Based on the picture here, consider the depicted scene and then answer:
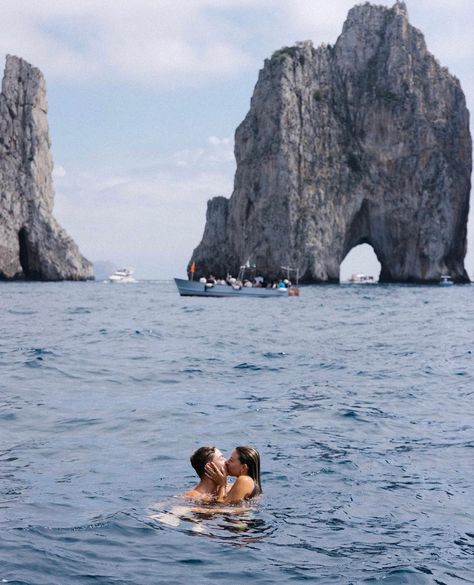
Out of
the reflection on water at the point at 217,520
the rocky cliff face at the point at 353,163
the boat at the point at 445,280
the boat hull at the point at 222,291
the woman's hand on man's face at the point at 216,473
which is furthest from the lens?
the boat at the point at 445,280

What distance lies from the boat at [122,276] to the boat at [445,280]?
5931cm

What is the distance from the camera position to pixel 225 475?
8367mm

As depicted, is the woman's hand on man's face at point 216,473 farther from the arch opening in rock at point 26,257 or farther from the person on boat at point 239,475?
the arch opening in rock at point 26,257

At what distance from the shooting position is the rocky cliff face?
109656mm

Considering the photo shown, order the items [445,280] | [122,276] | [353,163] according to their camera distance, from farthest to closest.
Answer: [122,276], [353,163], [445,280]

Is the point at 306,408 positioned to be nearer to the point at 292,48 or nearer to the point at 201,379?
the point at 201,379

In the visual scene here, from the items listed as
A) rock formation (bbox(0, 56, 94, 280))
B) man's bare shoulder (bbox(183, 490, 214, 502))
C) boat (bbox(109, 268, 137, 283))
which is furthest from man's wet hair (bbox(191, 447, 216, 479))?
boat (bbox(109, 268, 137, 283))

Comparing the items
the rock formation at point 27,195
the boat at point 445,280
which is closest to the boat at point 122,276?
the rock formation at point 27,195

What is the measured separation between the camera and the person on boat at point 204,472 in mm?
8234

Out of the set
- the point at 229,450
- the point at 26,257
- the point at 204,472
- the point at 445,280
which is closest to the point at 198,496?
the point at 204,472

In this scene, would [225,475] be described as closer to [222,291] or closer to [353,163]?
[222,291]

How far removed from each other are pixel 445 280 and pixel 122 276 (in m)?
63.2

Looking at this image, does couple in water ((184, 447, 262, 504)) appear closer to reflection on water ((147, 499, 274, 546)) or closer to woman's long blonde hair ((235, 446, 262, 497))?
woman's long blonde hair ((235, 446, 262, 497))

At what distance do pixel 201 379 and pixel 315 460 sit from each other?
7.68 meters
